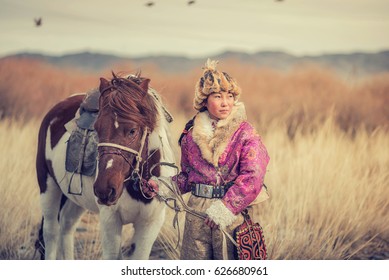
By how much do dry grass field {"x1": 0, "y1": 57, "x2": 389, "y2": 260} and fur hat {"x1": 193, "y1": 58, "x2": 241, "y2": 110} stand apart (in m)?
1.45

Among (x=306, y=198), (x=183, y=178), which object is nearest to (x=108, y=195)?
(x=183, y=178)

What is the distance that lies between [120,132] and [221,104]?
64 centimetres

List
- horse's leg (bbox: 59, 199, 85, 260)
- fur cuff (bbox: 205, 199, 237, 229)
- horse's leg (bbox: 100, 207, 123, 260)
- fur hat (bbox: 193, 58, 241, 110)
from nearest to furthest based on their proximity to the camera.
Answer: fur cuff (bbox: 205, 199, 237, 229) → fur hat (bbox: 193, 58, 241, 110) → horse's leg (bbox: 100, 207, 123, 260) → horse's leg (bbox: 59, 199, 85, 260)

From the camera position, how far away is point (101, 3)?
18.0 feet

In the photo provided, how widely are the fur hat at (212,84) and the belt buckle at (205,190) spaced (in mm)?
517

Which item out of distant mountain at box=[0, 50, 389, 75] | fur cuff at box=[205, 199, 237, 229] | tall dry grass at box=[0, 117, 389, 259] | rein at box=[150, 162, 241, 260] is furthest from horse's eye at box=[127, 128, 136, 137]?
distant mountain at box=[0, 50, 389, 75]

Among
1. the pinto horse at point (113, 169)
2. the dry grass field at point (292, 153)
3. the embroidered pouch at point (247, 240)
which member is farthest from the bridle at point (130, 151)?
the dry grass field at point (292, 153)

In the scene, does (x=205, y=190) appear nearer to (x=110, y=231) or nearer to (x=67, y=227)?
(x=110, y=231)

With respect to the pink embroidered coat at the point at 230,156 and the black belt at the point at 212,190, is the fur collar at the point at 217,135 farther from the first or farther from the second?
the black belt at the point at 212,190

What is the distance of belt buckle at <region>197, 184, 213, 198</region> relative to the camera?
3799 mm

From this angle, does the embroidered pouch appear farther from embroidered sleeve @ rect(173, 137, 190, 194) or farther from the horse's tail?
the horse's tail

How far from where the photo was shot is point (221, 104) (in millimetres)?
3836
